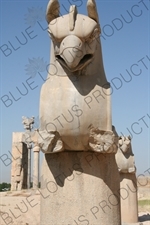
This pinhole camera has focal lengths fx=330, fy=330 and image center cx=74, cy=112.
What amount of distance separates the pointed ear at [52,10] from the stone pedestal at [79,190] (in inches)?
58.0

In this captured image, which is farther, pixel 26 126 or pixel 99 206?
pixel 26 126

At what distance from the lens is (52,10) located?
137 inches

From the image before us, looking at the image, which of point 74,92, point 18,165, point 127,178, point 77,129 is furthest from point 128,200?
point 18,165

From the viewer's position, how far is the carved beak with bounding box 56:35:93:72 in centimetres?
326

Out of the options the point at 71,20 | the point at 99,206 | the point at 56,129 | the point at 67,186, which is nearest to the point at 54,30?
the point at 71,20

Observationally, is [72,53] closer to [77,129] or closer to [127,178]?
[77,129]

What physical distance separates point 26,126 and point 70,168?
60.7 ft

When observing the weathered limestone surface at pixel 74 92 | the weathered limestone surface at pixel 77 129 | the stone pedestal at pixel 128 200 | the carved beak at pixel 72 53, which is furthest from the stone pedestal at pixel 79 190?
the stone pedestal at pixel 128 200

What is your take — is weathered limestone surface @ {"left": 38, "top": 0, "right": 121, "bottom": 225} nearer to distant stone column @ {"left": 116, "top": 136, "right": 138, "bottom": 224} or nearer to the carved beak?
the carved beak

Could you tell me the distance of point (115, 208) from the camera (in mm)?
3664

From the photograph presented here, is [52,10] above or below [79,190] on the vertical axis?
above

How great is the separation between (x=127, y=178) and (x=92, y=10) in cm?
645

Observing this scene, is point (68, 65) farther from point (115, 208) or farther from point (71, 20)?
point (115, 208)

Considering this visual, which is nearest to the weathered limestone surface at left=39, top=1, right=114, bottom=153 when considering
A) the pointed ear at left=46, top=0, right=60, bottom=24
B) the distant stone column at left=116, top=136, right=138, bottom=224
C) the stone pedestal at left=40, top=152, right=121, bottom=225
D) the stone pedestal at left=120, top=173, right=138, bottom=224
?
the pointed ear at left=46, top=0, right=60, bottom=24
